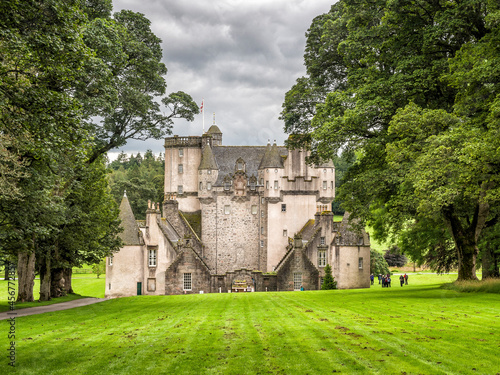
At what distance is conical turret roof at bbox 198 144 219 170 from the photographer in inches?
2700

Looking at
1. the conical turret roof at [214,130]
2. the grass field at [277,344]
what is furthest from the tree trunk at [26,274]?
the conical turret roof at [214,130]

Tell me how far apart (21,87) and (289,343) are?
9.85m

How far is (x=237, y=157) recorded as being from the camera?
234 feet

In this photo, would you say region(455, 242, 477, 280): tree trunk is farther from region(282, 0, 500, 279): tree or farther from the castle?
the castle

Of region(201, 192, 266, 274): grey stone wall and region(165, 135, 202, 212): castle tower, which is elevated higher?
region(165, 135, 202, 212): castle tower

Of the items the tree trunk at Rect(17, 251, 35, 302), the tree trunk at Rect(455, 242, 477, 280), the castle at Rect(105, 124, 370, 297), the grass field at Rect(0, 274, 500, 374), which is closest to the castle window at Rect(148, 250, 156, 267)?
the castle at Rect(105, 124, 370, 297)

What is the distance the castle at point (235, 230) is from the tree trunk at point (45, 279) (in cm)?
1788

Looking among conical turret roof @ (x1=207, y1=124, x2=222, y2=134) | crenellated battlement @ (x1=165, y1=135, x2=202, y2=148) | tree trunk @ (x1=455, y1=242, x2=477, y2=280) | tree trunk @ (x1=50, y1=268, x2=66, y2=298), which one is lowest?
tree trunk @ (x1=50, y1=268, x2=66, y2=298)

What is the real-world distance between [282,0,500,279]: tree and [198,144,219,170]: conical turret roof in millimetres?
37035

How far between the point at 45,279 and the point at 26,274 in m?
3.92

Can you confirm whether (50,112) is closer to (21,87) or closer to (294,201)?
(21,87)

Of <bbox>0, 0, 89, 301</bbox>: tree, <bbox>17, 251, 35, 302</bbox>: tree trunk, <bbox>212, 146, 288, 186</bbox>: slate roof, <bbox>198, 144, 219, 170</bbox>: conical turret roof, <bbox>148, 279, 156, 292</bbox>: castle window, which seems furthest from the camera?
<bbox>212, 146, 288, 186</bbox>: slate roof

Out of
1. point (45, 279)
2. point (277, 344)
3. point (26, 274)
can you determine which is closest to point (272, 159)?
point (45, 279)

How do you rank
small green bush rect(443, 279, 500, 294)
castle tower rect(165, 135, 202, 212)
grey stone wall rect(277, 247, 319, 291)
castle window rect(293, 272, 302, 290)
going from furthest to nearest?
castle tower rect(165, 135, 202, 212)
castle window rect(293, 272, 302, 290)
grey stone wall rect(277, 247, 319, 291)
small green bush rect(443, 279, 500, 294)
